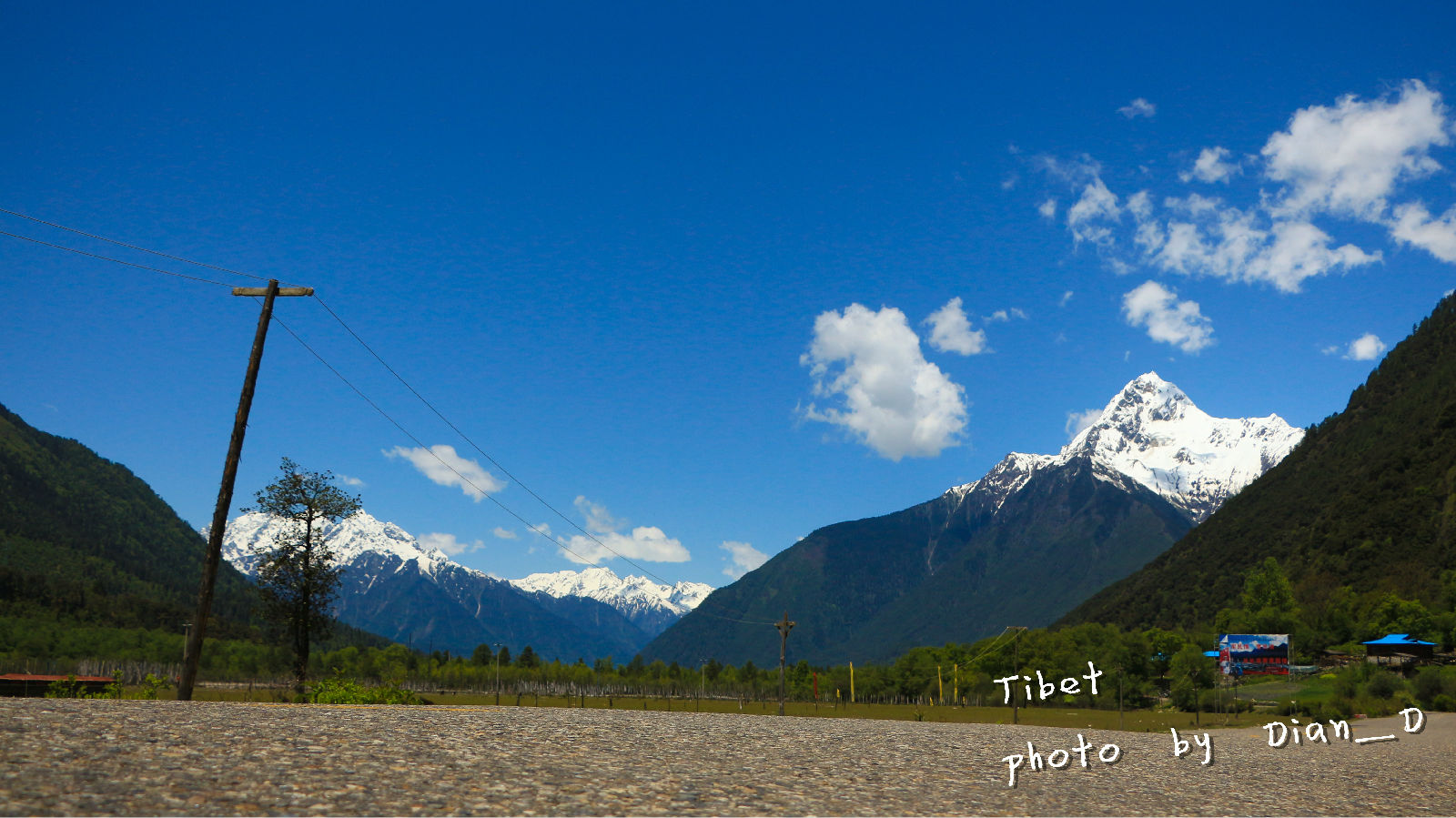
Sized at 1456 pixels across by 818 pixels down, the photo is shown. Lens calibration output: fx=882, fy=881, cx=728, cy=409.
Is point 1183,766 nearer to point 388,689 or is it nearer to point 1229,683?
point 388,689

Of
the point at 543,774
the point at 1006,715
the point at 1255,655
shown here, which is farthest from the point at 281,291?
the point at 1255,655

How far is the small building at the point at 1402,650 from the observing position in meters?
130

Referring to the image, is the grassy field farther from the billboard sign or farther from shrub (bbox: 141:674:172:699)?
the billboard sign

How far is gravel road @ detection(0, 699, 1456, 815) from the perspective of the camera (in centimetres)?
1111

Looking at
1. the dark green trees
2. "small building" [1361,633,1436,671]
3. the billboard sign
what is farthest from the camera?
the billboard sign

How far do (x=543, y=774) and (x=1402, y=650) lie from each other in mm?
160851

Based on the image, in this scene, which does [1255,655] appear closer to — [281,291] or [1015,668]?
[1015,668]

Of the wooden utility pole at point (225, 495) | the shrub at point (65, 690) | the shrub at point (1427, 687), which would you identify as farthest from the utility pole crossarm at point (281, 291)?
the shrub at point (1427, 687)

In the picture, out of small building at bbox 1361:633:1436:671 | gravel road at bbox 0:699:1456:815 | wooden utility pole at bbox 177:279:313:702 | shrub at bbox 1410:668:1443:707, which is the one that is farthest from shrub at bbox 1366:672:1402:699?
wooden utility pole at bbox 177:279:313:702

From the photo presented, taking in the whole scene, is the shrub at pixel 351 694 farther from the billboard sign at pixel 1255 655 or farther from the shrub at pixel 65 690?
the billboard sign at pixel 1255 655

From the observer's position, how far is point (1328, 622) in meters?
174

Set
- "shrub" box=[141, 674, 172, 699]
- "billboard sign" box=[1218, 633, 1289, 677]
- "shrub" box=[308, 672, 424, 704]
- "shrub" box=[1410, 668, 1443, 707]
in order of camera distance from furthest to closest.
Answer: "billboard sign" box=[1218, 633, 1289, 677] → "shrub" box=[1410, 668, 1443, 707] → "shrub" box=[308, 672, 424, 704] → "shrub" box=[141, 674, 172, 699]

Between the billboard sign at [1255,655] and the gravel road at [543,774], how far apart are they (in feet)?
440

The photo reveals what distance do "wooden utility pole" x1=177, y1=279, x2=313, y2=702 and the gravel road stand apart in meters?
8.33
